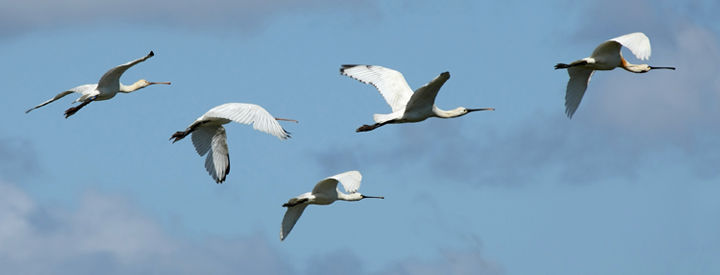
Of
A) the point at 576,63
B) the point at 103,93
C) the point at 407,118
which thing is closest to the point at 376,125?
the point at 407,118

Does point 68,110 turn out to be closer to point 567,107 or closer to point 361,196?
point 361,196

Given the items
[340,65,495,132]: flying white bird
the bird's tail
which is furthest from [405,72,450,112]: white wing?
the bird's tail

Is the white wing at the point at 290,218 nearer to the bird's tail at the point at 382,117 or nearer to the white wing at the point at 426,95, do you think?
the bird's tail at the point at 382,117

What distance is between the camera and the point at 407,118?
33781 mm

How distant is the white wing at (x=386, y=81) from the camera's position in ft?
115

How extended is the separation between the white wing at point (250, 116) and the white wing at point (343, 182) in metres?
1.44

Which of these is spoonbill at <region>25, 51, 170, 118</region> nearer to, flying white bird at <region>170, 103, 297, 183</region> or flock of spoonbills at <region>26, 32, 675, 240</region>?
flock of spoonbills at <region>26, 32, 675, 240</region>

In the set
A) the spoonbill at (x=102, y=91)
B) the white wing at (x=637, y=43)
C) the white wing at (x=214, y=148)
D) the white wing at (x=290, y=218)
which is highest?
the white wing at (x=637, y=43)

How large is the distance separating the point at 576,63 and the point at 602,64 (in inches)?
30.9

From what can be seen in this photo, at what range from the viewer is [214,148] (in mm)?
37438

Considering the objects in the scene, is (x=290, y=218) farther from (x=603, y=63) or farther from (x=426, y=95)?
(x=603, y=63)

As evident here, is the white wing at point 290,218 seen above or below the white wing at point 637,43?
below

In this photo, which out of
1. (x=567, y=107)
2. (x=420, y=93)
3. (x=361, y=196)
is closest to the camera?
(x=420, y=93)

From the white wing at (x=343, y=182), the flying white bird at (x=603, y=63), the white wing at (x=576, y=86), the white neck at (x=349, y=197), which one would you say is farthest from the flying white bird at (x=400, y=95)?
the white neck at (x=349, y=197)
